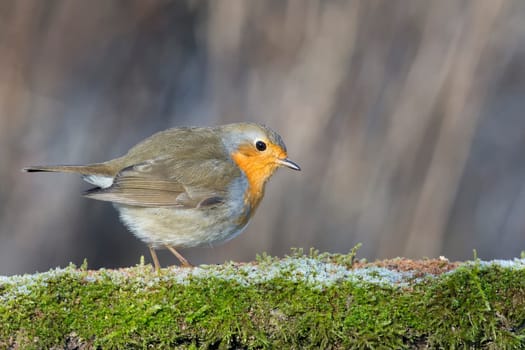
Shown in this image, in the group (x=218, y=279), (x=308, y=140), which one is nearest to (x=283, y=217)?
(x=308, y=140)

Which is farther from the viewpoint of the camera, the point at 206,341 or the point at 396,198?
the point at 396,198

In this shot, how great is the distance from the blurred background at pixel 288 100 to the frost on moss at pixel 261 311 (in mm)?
3397

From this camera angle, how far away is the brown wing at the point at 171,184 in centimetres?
371

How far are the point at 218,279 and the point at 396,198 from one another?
3.68 metres

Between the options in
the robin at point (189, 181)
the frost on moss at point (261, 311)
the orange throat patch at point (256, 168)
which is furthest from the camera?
the orange throat patch at point (256, 168)

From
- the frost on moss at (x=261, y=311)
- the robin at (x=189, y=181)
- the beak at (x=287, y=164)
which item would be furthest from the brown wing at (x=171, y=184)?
the frost on moss at (x=261, y=311)

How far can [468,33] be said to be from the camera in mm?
5688

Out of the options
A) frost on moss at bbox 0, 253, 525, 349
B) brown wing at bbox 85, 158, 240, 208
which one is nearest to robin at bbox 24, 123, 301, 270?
brown wing at bbox 85, 158, 240, 208

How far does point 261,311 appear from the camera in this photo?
2.33m

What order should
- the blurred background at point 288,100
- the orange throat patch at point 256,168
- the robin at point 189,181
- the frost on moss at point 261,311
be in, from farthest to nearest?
1. the blurred background at point 288,100
2. the orange throat patch at point 256,168
3. the robin at point 189,181
4. the frost on moss at point 261,311

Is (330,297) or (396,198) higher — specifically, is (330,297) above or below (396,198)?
below

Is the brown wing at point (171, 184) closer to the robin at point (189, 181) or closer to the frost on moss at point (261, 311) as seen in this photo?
the robin at point (189, 181)

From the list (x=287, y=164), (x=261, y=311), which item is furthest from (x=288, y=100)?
(x=261, y=311)

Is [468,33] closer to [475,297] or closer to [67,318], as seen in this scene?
[475,297]
